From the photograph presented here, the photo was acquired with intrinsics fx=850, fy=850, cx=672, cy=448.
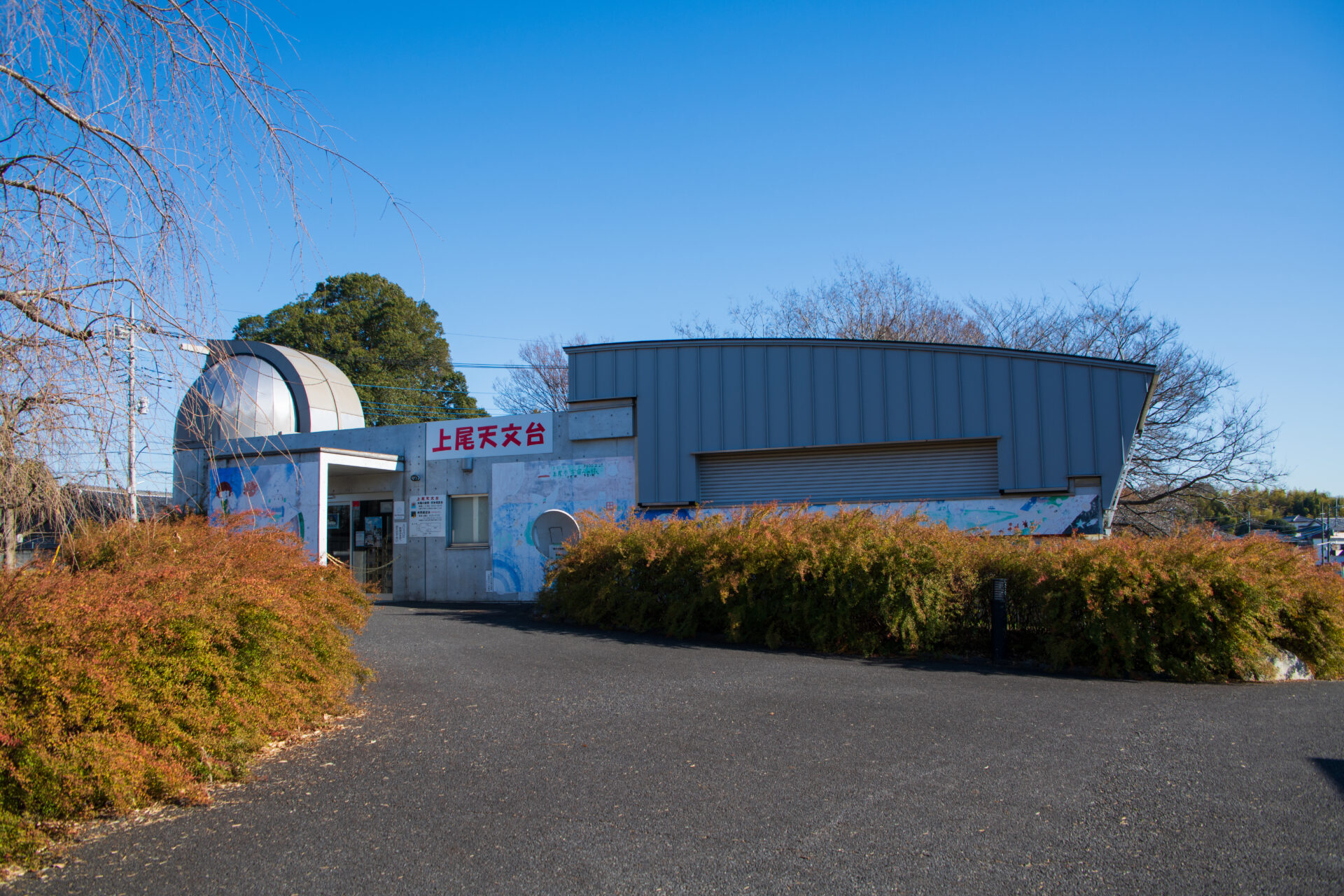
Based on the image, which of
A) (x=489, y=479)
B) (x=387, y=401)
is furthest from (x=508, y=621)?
(x=387, y=401)

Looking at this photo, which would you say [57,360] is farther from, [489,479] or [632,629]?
[489,479]

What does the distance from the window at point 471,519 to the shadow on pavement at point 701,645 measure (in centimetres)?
228

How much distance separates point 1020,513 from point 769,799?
1105 centimetres

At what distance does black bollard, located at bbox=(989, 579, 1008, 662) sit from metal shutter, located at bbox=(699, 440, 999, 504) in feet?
16.6

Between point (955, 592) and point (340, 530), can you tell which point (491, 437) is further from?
point (955, 592)

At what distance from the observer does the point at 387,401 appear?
40.1 meters

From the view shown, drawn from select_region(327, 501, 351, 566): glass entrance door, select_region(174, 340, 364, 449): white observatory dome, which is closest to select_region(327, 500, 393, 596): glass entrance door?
select_region(327, 501, 351, 566): glass entrance door

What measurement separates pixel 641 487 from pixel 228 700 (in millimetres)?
11857

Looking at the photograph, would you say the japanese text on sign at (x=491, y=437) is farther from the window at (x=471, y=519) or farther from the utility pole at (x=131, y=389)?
the utility pole at (x=131, y=389)

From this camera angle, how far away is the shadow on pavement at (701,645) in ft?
30.2

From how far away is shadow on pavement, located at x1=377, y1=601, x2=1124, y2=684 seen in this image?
9.22 meters

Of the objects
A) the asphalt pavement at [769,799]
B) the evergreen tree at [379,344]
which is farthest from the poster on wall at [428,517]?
the evergreen tree at [379,344]

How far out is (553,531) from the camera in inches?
579

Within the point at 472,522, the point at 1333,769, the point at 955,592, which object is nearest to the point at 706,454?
the point at 472,522
